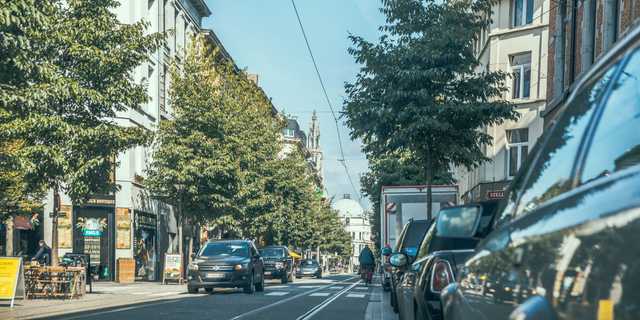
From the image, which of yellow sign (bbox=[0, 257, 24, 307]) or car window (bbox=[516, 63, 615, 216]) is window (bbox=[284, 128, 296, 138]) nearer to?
yellow sign (bbox=[0, 257, 24, 307])

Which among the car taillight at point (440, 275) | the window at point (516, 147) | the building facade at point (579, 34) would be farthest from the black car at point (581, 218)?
the window at point (516, 147)

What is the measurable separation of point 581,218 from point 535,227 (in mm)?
500

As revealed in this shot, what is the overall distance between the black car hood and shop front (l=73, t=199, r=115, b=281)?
12596 millimetres

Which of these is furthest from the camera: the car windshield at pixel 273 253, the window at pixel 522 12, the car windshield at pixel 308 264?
the car windshield at pixel 308 264

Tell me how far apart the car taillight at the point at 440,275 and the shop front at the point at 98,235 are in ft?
104

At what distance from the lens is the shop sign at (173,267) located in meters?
33.4

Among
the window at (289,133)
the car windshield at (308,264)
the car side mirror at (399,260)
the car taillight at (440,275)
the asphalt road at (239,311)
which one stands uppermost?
the window at (289,133)

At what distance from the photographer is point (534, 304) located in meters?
2.40

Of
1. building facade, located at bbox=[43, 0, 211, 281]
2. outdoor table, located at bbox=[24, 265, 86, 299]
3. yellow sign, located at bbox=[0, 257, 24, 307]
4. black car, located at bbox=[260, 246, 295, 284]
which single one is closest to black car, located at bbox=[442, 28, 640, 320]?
yellow sign, located at bbox=[0, 257, 24, 307]

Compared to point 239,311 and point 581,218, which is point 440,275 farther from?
point 239,311

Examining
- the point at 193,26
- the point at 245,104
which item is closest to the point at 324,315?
the point at 245,104

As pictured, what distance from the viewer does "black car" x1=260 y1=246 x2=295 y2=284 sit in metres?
39.6

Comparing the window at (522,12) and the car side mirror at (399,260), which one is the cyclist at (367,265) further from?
the car side mirror at (399,260)

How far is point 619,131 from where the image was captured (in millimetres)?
2215
